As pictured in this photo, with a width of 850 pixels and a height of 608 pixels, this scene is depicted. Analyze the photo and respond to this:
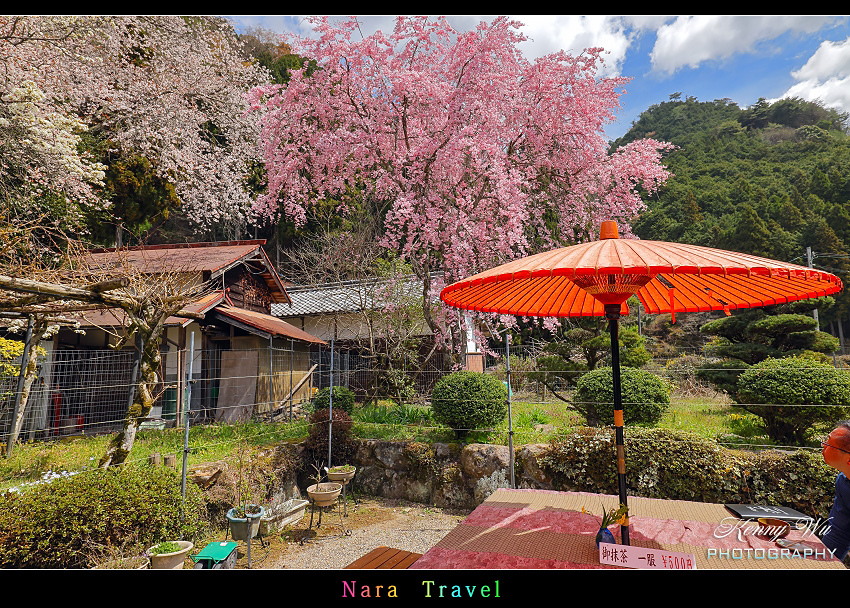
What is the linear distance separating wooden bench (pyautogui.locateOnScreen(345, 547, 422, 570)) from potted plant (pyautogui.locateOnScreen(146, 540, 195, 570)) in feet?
7.06

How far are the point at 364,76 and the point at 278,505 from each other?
25.3ft

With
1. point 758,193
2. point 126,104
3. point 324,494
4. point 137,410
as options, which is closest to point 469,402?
point 324,494

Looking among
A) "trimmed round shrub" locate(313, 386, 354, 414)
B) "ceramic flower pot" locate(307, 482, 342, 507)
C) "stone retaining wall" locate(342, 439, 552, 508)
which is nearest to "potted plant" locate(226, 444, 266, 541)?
"ceramic flower pot" locate(307, 482, 342, 507)

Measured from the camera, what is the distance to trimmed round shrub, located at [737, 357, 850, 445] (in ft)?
17.8

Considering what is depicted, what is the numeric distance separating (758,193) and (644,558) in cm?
2826

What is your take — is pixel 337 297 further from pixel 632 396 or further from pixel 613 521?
pixel 613 521

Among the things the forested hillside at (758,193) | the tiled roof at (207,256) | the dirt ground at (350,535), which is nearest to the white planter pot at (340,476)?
the dirt ground at (350,535)

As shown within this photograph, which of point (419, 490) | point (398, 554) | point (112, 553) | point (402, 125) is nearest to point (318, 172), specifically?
point (402, 125)

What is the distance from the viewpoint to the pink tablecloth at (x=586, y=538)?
96.3 inches

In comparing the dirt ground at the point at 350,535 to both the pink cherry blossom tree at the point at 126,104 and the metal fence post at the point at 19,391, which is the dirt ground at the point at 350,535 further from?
the pink cherry blossom tree at the point at 126,104

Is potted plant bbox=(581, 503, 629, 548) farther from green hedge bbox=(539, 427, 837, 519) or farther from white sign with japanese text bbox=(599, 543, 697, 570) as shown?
green hedge bbox=(539, 427, 837, 519)

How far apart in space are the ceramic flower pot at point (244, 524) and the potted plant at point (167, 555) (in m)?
0.94
